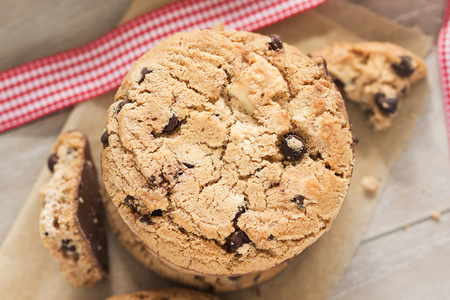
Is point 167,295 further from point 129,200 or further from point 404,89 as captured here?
point 404,89

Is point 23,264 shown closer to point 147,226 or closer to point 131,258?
point 131,258

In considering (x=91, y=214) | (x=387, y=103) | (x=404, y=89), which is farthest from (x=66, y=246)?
(x=404, y=89)

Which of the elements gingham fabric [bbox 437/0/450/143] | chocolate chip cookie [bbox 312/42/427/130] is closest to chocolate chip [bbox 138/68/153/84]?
chocolate chip cookie [bbox 312/42/427/130]

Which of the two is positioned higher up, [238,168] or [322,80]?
[322,80]

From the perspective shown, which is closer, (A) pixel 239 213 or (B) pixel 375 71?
(A) pixel 239 213

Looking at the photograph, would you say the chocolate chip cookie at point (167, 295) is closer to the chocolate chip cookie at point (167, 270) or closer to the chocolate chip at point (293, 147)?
the chocolate chip cookie at point (167, 270)

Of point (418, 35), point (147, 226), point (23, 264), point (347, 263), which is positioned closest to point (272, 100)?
point (147, 226)
